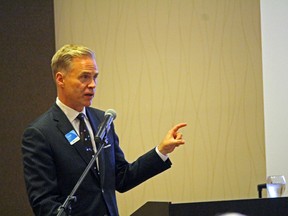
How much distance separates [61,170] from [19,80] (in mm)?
1823

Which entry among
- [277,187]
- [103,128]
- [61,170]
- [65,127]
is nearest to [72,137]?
[65,127]

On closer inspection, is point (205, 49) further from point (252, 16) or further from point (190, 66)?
point (252, 16)

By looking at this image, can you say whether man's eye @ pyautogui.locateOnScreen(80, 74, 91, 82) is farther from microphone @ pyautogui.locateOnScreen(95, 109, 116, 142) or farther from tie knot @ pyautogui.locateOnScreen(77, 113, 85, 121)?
microphone @ pyautogui.locateOnScreen(95, 109, 116, 142)

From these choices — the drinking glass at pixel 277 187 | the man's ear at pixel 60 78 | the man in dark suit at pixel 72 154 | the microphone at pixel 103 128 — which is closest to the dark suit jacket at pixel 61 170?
the man in dark suit at pixel 72 154

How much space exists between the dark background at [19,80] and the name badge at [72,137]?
1645mm

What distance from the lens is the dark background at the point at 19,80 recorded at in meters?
3.55

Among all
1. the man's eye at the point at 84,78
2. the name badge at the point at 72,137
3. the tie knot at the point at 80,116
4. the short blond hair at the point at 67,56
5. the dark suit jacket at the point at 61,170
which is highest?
the short blond hair at the point at 67,56

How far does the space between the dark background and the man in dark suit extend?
1540 millimetres

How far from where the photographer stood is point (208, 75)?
4223 mm

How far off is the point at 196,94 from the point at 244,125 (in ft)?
1.83

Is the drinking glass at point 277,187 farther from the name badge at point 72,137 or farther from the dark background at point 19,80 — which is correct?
the dark background at point 19,80

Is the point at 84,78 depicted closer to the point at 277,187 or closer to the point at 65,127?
the point at 65,127

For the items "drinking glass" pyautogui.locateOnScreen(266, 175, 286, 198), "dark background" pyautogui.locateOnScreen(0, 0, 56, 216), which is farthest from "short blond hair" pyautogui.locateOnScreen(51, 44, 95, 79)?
"dark background" pyautogui.locateOnScreen(0, 0, 56, 216)

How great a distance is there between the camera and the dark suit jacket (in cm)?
189
